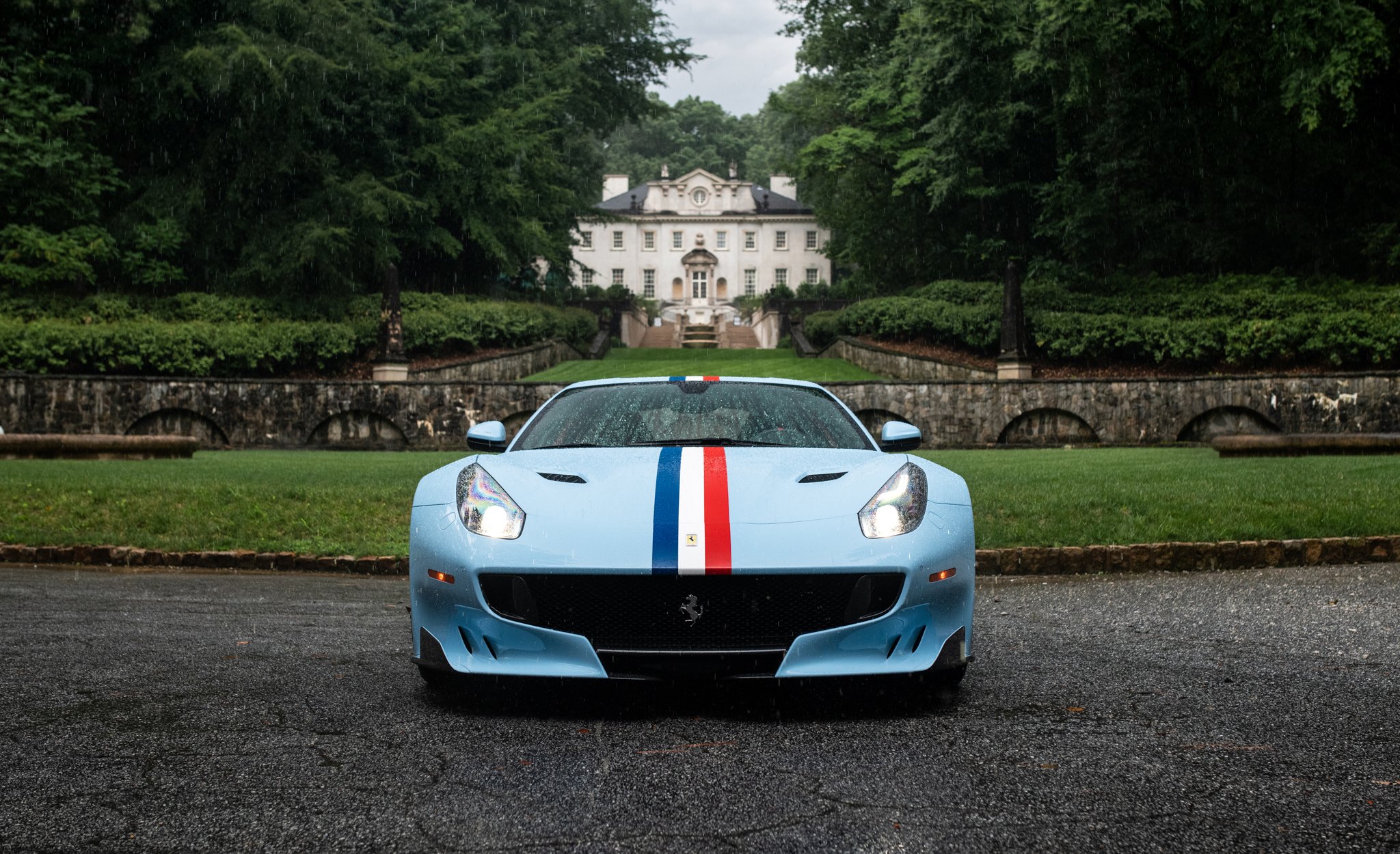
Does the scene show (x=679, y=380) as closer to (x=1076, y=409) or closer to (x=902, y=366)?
(x=1076, y=409)

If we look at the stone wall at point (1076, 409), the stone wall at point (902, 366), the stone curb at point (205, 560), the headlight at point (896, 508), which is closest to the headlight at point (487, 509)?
the headlight at point (896, 508)

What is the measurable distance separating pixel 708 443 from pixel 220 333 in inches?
882

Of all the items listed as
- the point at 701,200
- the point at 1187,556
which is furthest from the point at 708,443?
the point at 701,200

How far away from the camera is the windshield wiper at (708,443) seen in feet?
16.4

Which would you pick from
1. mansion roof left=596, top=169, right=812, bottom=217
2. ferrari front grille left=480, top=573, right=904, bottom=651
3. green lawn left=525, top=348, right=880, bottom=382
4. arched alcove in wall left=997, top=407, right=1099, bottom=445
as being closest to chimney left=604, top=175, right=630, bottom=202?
mansion roof left=596, top=169, right=812, bottom=217

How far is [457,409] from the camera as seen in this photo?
20.7m

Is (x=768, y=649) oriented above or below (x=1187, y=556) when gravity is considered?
above

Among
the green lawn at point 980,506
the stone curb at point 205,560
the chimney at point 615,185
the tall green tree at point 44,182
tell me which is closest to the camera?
the stone curb at point 205,560

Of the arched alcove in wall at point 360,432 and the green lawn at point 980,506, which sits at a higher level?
the arched alcove in wall at point 360,432

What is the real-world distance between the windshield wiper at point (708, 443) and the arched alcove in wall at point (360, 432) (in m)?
16.6

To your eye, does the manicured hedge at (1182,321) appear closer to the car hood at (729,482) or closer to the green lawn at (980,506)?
the green lawn at (980,506)

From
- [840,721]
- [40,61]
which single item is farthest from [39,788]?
[40,61]

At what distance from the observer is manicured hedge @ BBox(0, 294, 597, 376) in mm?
22781

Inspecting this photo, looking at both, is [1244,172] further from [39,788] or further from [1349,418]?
[39,788]
